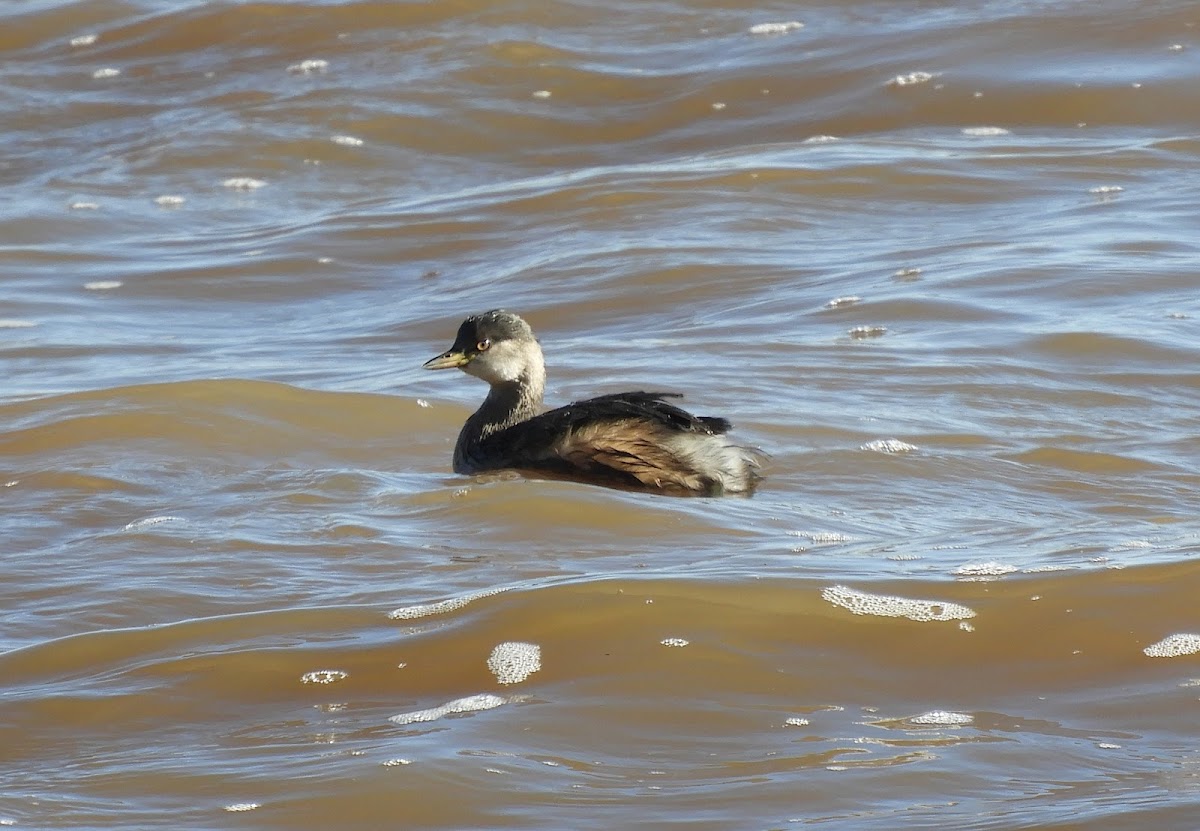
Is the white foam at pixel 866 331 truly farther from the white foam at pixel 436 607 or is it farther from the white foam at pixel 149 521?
the white foam at pixel 436 607

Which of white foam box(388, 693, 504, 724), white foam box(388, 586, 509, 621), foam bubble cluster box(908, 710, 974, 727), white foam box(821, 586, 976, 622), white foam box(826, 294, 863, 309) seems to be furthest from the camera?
white foam box(826, 294, 863, 309)

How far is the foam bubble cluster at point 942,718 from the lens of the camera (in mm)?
4988

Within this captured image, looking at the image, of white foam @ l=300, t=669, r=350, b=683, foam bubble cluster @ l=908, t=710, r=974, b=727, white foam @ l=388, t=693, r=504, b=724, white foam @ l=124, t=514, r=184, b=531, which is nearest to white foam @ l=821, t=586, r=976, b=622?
foam bubble cluster @ l=908, t=710, r=974, b=727

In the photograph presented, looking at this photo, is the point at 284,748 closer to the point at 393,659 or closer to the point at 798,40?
the point at 393,659

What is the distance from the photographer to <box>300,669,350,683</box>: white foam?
5.39m

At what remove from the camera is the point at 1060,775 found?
181 inches

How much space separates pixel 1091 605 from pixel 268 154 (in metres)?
11.3

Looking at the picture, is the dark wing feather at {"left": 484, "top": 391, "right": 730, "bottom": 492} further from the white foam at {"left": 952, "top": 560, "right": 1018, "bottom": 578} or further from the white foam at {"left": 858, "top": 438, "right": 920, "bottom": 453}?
the white foam at {"left": 952, "top": 560, "right": 1018, "bottom": 578}

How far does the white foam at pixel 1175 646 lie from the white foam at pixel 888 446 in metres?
2.43

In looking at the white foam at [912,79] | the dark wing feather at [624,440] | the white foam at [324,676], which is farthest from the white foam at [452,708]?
the white foam at [912,79]

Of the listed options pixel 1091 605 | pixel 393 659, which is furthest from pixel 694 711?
pixel 1091 605

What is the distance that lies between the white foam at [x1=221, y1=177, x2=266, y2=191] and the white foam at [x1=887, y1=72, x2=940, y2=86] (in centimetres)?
528

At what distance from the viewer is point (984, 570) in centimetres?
610

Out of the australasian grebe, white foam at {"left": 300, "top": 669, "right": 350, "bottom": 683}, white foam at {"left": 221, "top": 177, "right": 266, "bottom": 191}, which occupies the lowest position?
white foam at {"left": 300, "top": 669, "right": 350, "bottom": 683}
